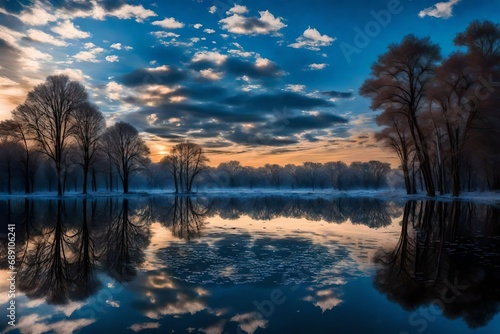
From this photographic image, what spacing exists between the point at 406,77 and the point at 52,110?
153 feet

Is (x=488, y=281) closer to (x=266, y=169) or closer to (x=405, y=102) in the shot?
(x=405, y=102)

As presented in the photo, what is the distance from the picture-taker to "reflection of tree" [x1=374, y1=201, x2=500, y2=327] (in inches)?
230

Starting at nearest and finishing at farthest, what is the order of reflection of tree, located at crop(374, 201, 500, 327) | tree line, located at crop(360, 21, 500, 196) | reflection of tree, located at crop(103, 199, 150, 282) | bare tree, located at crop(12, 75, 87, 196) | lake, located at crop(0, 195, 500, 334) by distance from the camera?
lake, located at crop(0, 195, 500, 334) → reflection of tree, located at crop(374, 201, 500, 327) → reflection of tree, located at crop(103, 199, 150, 282) → tree line, located at crop(360, 21, 500, 196) → bare tree, located at crop(12, 75, 87, 196)

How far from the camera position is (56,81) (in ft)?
144

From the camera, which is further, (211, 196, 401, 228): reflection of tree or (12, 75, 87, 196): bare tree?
(12, 75, 87, 196): bare tree

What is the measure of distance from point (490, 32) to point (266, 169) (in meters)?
146

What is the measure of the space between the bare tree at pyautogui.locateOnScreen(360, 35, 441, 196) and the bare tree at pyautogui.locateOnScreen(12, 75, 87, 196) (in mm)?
39303

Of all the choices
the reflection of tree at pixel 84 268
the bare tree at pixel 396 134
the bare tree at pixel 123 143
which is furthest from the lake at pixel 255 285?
the bare tree at pixel 123 143

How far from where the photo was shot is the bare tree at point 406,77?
34850 mm

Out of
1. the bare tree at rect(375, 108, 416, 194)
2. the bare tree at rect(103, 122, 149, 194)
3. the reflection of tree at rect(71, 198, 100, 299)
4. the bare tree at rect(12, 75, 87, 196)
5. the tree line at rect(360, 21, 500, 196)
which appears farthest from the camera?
the bare tree at rect(103, 122, 149, 194)

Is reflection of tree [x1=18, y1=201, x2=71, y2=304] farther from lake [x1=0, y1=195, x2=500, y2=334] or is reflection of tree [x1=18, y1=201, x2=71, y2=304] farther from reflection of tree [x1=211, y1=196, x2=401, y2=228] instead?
reflection of tree [x1=211, y1=196, x2=401, y2=228]

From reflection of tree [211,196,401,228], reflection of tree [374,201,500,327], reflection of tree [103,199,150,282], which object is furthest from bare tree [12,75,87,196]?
reflection of tree [374,201,500,327]

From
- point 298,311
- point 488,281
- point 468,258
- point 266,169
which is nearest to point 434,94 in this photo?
point 468,258

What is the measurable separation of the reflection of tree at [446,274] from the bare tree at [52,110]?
45853 millimetres
